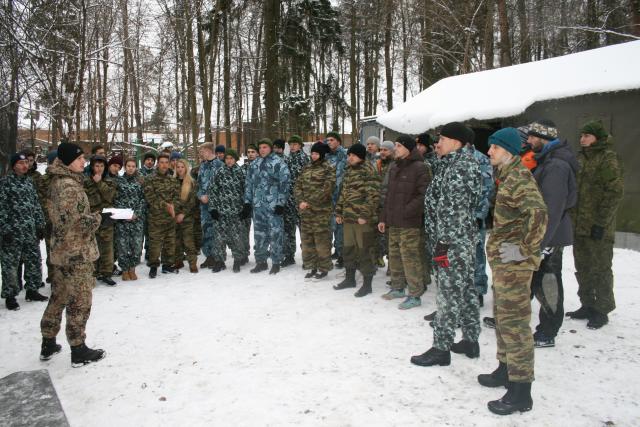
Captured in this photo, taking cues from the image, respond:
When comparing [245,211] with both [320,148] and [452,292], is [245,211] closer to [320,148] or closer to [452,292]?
[320,148]

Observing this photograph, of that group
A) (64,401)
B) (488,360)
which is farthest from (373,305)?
(64,401)

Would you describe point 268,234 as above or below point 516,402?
above

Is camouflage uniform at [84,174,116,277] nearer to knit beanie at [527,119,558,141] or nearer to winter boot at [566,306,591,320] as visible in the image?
knit beanie at [527,119,558,141]

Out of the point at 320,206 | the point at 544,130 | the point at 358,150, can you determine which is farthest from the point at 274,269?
the point at 544,130

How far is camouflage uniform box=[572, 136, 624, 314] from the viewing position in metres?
4.50

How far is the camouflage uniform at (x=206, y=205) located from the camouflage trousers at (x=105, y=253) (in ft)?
5.14

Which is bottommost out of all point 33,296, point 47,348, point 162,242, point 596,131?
point 47,348

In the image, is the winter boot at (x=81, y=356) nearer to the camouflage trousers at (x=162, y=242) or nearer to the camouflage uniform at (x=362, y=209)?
the camouflage trousers at (x=162, y=242)

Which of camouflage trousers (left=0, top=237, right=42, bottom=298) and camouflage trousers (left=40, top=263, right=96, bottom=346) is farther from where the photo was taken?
camouflage trousers (left=0, top=237, right=42, bottom=298)

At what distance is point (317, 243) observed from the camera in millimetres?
6688

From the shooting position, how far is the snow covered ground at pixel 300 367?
3152 millimetres

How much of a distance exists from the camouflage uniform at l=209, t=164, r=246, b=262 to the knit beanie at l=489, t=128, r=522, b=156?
4.93 meters

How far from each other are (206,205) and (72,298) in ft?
12.7

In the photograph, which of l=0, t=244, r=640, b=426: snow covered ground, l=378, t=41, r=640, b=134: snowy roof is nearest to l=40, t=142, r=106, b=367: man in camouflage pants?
l=0, t=244, r=640, b=426: snow covered ground
